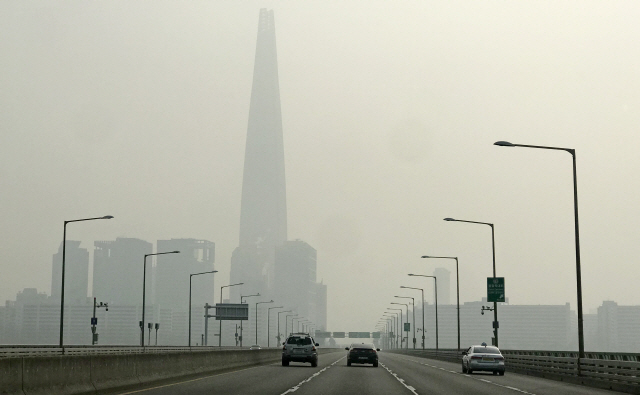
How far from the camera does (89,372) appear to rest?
2422cm

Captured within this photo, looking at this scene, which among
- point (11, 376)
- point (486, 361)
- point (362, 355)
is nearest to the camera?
point (11, 376)

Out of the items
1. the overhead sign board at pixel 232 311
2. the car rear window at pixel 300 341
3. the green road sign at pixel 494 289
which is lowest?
the car rear window at pixel 300 341

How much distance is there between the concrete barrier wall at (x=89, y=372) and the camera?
772 inches

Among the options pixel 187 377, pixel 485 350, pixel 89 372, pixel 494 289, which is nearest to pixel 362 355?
pixel 485 350

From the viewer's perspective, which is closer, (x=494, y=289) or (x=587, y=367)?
(x=587, y=367)

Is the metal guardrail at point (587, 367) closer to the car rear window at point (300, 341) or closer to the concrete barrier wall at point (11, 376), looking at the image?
the car rear window at point (300, 341)

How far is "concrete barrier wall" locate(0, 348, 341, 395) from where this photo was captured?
19609mm

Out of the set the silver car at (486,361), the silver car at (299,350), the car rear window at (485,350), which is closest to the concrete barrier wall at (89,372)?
the silver car at (299,350)

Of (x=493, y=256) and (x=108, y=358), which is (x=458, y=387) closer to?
(x=108, y=358)

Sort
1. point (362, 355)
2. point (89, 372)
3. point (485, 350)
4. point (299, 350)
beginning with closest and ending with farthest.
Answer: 1. point (89, 372)
2. point (485, 350)
3. point (299, 350)
4. point (362, 355)

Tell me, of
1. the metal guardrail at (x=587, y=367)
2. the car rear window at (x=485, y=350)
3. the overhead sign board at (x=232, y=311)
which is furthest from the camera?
the overhead sign board at (x=232, y=311)

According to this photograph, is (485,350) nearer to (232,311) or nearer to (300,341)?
(300,341)

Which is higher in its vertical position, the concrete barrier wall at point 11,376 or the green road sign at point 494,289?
the green road sign at point 494,289

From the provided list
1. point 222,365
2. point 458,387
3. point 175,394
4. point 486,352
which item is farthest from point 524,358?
point 175,394
